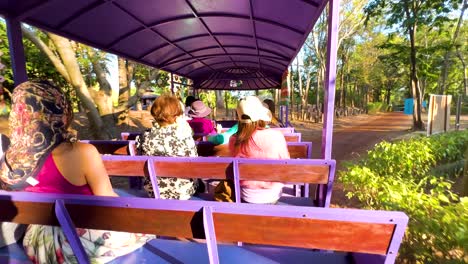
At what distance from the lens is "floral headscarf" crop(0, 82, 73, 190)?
1.49 meters

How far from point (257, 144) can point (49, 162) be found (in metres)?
1.60

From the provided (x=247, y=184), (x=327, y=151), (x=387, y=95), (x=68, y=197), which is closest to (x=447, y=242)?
(x=327, y=151)

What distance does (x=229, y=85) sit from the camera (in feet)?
37.6

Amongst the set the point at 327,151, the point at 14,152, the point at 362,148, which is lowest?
the point at 362,148

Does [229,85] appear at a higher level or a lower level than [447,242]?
higher

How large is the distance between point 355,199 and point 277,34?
3.02 meters

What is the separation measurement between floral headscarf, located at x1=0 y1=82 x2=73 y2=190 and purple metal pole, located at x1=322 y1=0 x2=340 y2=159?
7.78 ft

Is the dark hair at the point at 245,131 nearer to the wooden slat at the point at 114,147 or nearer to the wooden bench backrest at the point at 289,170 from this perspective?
the wooden bench backrest at the point at 289,170

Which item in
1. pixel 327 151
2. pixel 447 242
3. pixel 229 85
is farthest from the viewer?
pixel 229 85

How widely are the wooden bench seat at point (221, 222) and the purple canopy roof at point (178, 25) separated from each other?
2.71 m

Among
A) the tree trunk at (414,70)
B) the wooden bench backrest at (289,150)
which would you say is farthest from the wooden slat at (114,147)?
the tree trunk at (414,70)

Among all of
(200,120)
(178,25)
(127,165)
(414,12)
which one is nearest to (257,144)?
(127,165)

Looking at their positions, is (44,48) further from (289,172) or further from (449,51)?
(449,51)

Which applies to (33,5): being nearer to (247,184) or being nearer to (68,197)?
(68,197)
